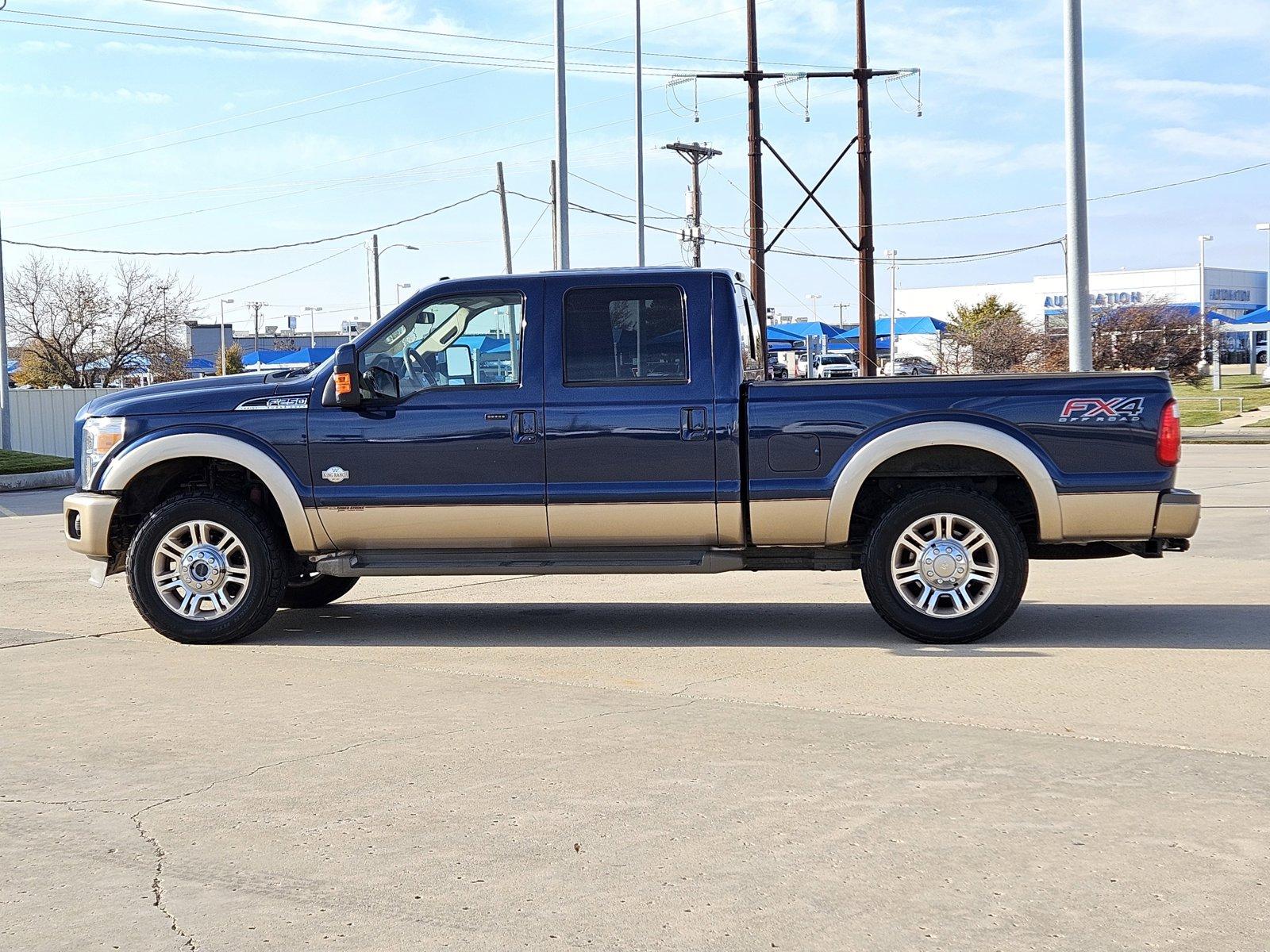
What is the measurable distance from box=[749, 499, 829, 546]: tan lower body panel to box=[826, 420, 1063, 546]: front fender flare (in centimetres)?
20

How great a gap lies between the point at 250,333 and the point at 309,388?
146371 mm

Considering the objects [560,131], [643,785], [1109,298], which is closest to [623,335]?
[643,785]

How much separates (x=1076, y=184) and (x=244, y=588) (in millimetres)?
8299

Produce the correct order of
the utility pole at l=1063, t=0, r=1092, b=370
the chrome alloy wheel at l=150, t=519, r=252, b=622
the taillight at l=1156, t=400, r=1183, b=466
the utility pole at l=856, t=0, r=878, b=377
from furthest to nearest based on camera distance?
the utility pole at l=856, t=0, r=878, b=377 → the utility pole at l=1063, t=0, r=1092, b=370 → the chrome alloy wheel at l=150, t=519, r=252, b=622 → the taillight at l=1156, t=400, r=1183, b=466

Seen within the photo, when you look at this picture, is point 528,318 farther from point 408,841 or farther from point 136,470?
point 408,841

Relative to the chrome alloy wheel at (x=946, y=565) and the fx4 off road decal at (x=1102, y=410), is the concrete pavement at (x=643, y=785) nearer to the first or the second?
the chrome alloy wheel at (x=946, y=565)

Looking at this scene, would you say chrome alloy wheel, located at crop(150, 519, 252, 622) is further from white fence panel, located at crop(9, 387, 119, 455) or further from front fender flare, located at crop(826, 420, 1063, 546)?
white fence panel, located at crop(9, 387, 119, 455)

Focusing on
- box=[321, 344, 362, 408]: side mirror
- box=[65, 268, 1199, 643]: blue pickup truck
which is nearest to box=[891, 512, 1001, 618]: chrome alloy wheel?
box=[65, 268, 1199, 643]: blue pickup truck

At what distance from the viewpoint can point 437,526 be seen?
27.8ft

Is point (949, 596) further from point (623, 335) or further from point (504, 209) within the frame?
point (504, 209)

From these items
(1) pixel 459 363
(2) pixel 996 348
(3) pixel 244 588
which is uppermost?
(2) pixel 996 348

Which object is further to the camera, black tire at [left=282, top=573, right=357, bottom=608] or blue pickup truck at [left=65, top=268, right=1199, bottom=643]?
black tire at [left=282, top=573, right=357, bottom=608]

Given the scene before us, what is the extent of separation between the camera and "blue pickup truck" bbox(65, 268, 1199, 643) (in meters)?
8.07

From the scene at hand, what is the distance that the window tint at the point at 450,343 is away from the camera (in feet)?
28.0
